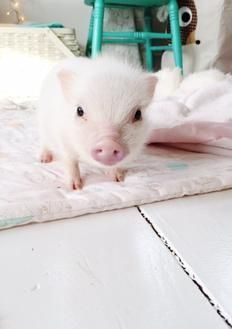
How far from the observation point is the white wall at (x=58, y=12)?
230 cm

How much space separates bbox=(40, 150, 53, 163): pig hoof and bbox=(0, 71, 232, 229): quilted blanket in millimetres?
24

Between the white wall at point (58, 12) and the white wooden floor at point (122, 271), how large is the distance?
6.59ft

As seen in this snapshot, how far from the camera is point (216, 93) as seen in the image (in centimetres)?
126

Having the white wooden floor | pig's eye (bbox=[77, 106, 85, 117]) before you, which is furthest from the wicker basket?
the white wooden floor

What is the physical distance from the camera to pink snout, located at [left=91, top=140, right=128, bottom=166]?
61 cm

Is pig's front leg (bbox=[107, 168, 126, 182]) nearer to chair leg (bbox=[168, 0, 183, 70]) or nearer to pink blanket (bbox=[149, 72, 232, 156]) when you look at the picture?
pink blanket (bbox=[149, 72, 232, 156])

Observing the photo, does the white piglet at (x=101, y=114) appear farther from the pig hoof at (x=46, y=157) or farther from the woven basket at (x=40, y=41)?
the woven basket at (x=40, y=41)

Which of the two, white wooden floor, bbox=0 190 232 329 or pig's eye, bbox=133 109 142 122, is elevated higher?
pig's eye, bbox=133 109 142 122

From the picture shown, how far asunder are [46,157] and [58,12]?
174 centimetres

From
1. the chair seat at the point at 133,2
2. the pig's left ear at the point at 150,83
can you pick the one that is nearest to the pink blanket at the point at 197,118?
the pig's left ear at the point at 150,83

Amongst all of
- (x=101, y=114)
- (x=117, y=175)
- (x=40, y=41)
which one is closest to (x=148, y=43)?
(x=40, y=41)

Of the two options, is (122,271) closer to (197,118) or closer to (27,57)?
(197,118)

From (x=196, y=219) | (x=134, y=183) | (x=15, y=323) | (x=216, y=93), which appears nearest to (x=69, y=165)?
(x=134, y=183)

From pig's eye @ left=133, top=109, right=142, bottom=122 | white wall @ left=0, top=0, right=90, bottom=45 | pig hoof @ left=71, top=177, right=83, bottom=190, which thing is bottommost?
pig's eye @ left=133, top=109, right=142, bottom=122
